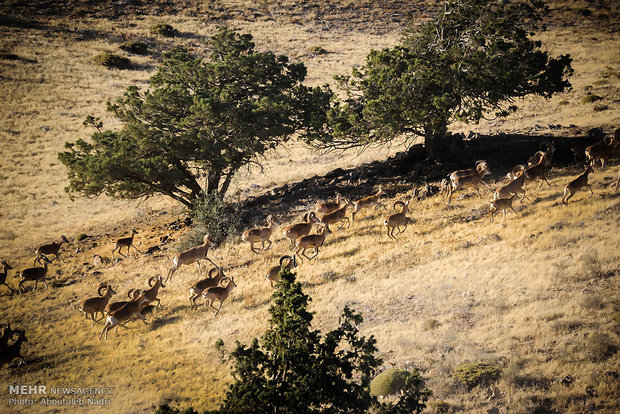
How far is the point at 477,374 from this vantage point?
10484mm

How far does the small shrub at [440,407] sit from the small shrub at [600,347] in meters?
3.69

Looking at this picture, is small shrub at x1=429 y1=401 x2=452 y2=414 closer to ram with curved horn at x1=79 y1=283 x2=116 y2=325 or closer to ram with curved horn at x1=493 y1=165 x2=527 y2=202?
ram with curved horn at x1=493 y1=165 x2=527 y2=202

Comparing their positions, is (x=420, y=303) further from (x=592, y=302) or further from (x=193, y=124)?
(x=193, y=124)

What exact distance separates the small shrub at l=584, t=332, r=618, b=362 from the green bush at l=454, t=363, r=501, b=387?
2216 millimetres

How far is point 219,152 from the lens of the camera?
1027 inches

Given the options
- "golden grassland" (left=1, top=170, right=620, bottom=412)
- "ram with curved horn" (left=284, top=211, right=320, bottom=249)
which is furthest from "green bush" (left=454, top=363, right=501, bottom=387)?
"ram with curved horn" (left=284, top=211, right=320, bottom=249)

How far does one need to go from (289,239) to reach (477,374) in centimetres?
1252

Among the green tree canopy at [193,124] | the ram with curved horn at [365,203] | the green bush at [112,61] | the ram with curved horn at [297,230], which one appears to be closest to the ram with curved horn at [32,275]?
the green tree canopy at [193,124]

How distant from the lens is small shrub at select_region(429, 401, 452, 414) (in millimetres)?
9898

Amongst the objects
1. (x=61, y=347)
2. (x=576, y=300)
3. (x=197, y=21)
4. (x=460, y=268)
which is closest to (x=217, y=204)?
(x=61, y=347)

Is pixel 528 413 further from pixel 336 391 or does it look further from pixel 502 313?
pixel 336 391

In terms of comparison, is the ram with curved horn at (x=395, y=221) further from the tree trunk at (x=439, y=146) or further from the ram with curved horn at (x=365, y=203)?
the tree trunk at (x=439, y=146)

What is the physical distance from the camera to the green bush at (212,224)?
2406cm

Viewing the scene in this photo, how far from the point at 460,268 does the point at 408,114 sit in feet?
31.3
